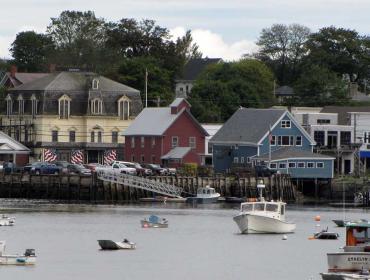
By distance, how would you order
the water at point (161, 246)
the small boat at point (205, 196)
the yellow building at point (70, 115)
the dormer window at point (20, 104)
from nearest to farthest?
the water at point (161, 246), the small boat at point (205, 196), the yellow building at point (70, 115), the dormer window at point (20, 104)

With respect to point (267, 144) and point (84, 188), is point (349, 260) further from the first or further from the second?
point (267, 144)

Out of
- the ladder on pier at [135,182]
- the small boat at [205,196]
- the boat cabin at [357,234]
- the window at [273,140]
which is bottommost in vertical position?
the boat cabin at [357,234]

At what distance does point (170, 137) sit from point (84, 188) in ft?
61.8

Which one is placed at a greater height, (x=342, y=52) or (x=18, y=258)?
(x=342, y=52)

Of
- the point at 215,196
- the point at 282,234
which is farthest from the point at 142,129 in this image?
the point at 282,234

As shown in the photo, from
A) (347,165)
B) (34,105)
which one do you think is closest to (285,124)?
(347,165)

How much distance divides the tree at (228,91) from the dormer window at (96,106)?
63.0 ft

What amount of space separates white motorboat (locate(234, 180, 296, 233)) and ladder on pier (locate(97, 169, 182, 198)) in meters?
35.4

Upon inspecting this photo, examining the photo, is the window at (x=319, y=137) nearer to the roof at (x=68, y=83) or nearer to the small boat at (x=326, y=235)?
the roof at (x=68, y=83)

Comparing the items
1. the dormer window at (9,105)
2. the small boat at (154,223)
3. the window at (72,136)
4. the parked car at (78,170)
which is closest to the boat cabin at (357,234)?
the small boat at (154,223)

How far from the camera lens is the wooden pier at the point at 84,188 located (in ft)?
413

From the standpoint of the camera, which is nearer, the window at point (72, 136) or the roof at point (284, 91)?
the window at point (72, 136)

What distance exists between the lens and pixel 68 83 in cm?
14950

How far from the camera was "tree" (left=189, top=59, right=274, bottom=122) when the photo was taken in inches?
6634
